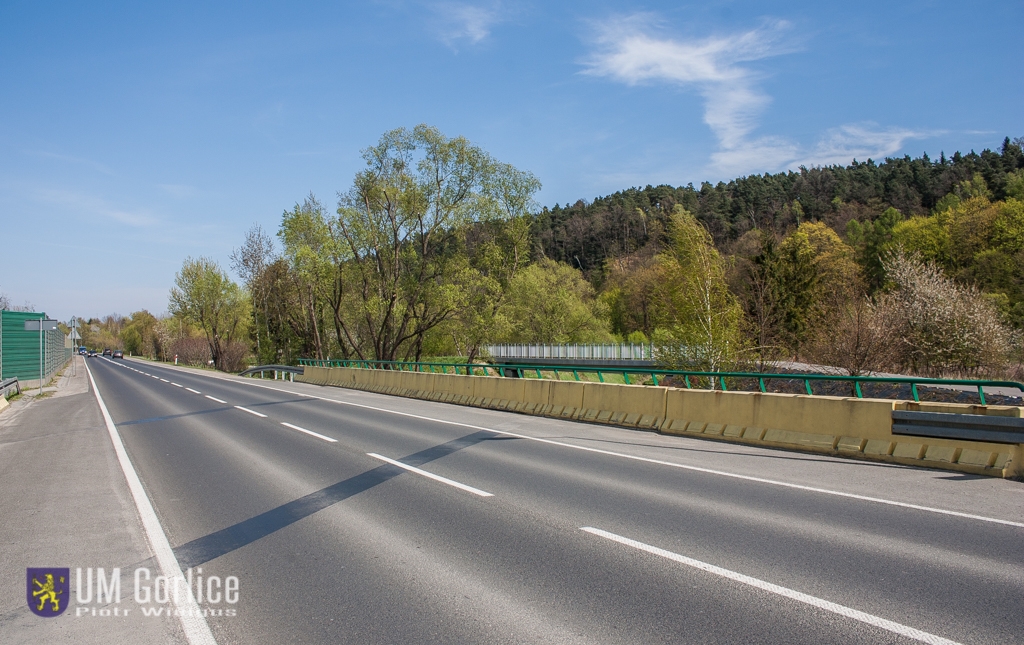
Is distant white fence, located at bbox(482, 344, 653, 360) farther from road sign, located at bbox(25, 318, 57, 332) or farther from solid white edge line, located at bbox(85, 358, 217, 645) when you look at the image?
solid white edge line, located at bbox(85, 358, 217, 645)

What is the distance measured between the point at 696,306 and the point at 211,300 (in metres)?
68.0

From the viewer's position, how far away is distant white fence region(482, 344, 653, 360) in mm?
61406

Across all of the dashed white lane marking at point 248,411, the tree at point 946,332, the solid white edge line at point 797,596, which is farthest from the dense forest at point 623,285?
the solid white edge line at point 797,596

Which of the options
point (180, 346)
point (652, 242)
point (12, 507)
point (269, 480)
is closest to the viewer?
point (12, 507)

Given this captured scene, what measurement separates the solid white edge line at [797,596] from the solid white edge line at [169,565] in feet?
11.3

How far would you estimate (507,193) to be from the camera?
40969 millimetres

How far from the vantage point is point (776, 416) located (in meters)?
11.5

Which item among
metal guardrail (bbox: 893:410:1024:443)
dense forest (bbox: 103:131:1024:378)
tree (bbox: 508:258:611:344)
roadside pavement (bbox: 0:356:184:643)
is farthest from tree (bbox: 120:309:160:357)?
metal guardrail (bbox: 893:410:1024:443)

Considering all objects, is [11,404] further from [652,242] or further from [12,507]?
[652,242]

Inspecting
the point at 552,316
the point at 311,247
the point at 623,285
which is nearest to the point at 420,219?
the point at 311,247

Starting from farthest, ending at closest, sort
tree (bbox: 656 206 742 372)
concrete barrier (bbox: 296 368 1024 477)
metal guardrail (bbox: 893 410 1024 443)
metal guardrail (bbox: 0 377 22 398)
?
tree (bbox: 656 206 742 372) < metal guardrail (bbox: 0 377 22 398) < concrete barrier (bbox: 296 368 1024 477) < metal guardrail (bbox: 893 410 1024 443)

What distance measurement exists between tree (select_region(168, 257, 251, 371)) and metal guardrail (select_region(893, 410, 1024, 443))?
3075 inches

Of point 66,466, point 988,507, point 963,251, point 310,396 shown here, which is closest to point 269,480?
point 66,466

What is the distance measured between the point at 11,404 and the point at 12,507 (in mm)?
21032
